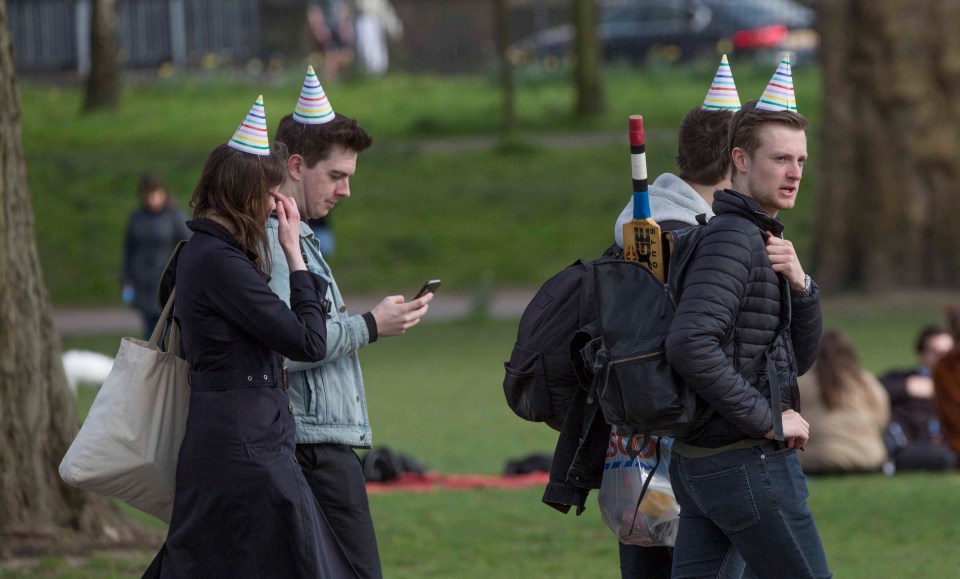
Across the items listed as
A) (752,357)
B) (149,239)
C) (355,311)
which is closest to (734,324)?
(752,357)

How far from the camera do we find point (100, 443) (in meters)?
4.61

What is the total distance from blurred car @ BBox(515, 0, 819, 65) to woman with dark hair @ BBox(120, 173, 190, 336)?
63.9 feet

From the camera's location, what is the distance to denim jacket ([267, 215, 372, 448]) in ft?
15.4

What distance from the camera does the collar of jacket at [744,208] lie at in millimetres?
4316

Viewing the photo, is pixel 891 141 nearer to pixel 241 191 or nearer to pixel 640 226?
pixel 640 226

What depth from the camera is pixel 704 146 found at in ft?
16.1

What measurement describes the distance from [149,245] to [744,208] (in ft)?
35.5

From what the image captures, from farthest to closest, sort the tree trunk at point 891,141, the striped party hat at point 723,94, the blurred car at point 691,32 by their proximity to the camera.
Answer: the blurred car at point 691,32
the tree trunk at point 891,141
the striped party hat at point 723,94

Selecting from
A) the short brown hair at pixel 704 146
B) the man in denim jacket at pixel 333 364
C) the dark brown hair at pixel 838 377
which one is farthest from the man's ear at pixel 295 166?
the dark brown hair at pixel 838 377

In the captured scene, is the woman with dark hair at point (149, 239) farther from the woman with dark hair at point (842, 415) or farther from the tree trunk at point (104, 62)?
the tree trunk at point (104, 62)

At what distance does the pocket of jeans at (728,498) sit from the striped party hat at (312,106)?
1568 millimetres

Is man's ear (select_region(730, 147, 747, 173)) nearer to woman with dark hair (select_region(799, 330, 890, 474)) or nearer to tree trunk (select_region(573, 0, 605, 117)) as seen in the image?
woman with dark hair (select_region(799, 330, 890, 474))

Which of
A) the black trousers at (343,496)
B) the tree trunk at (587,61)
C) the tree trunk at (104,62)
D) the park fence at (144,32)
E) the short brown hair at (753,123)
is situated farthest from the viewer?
the park fence at (144,32)

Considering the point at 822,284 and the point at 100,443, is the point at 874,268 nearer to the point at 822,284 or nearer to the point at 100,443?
the point at 822,284
